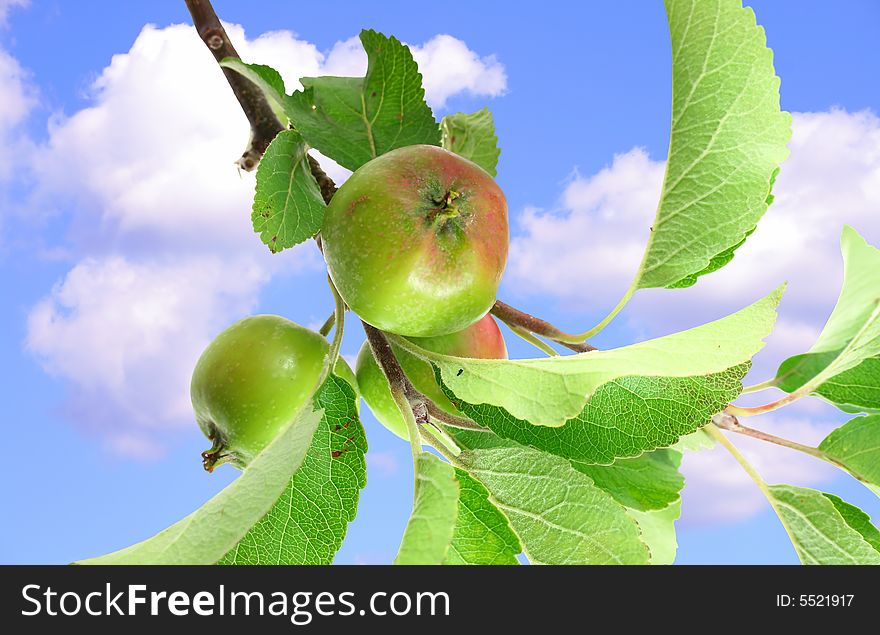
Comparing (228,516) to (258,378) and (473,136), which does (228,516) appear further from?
(473,136)

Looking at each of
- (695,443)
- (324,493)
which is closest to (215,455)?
(324,493)

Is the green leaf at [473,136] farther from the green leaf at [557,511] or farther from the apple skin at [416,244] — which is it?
the green leaf at [557,511]

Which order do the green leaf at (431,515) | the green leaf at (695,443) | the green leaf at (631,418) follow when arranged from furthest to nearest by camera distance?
the green leaf at (695,443) < the green leaf at (631,418) < the green leaf at (431,515)

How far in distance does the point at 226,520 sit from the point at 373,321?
0.30 meters

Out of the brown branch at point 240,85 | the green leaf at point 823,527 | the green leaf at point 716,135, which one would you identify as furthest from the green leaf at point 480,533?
the brown branch at point 240,85

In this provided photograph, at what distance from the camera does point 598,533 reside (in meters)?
1.00

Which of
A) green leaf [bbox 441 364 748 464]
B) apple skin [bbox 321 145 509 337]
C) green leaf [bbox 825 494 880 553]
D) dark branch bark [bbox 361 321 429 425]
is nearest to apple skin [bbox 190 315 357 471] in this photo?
dark branch bark [bbox 361 321 429 425]

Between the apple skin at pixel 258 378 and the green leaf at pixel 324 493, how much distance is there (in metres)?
0.19

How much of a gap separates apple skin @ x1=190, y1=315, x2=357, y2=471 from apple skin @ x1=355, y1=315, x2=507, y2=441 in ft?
0.14

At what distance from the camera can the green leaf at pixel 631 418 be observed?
96 centimetres

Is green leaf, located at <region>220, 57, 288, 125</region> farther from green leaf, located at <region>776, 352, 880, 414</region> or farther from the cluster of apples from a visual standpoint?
green leaf, located at <region>776, 352, 880, 414</region>

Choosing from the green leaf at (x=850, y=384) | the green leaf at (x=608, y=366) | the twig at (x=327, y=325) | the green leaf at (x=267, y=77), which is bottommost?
the green leaf at (x=608, y=366)
